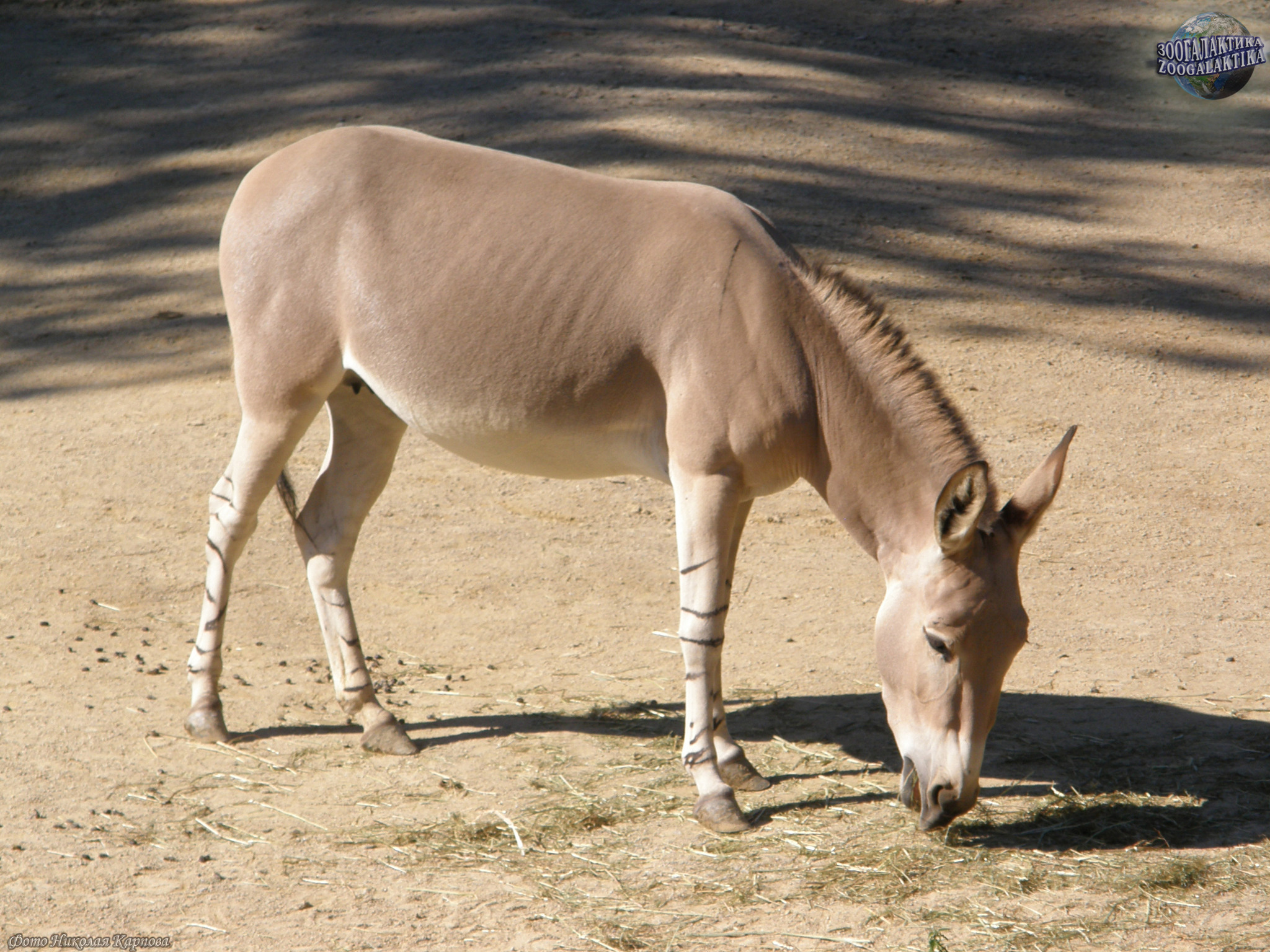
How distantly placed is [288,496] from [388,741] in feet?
3.57

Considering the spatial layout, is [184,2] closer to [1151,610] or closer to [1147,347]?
[1147,347]

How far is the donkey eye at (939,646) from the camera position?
3.63 metres

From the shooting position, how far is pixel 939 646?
3.65 metres

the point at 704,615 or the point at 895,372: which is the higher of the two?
the point at 895,372

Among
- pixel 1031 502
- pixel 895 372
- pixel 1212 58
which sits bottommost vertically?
pixel 1031 502

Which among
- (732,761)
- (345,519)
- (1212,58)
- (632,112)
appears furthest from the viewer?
(1212,58)

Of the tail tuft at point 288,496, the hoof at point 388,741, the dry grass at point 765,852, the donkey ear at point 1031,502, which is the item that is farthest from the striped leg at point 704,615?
the tail tuft at point 288,496

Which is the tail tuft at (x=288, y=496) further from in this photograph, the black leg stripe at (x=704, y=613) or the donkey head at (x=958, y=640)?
the donkey head at (x=958, y=640)

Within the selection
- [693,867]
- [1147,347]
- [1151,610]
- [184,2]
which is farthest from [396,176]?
[184,2]

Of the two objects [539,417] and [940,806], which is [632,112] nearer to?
[539,417]

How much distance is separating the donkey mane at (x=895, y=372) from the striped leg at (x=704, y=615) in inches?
23.7

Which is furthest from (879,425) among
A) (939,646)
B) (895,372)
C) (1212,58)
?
(1212,58)

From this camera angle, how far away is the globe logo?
1234cm

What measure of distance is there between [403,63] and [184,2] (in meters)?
3.81
